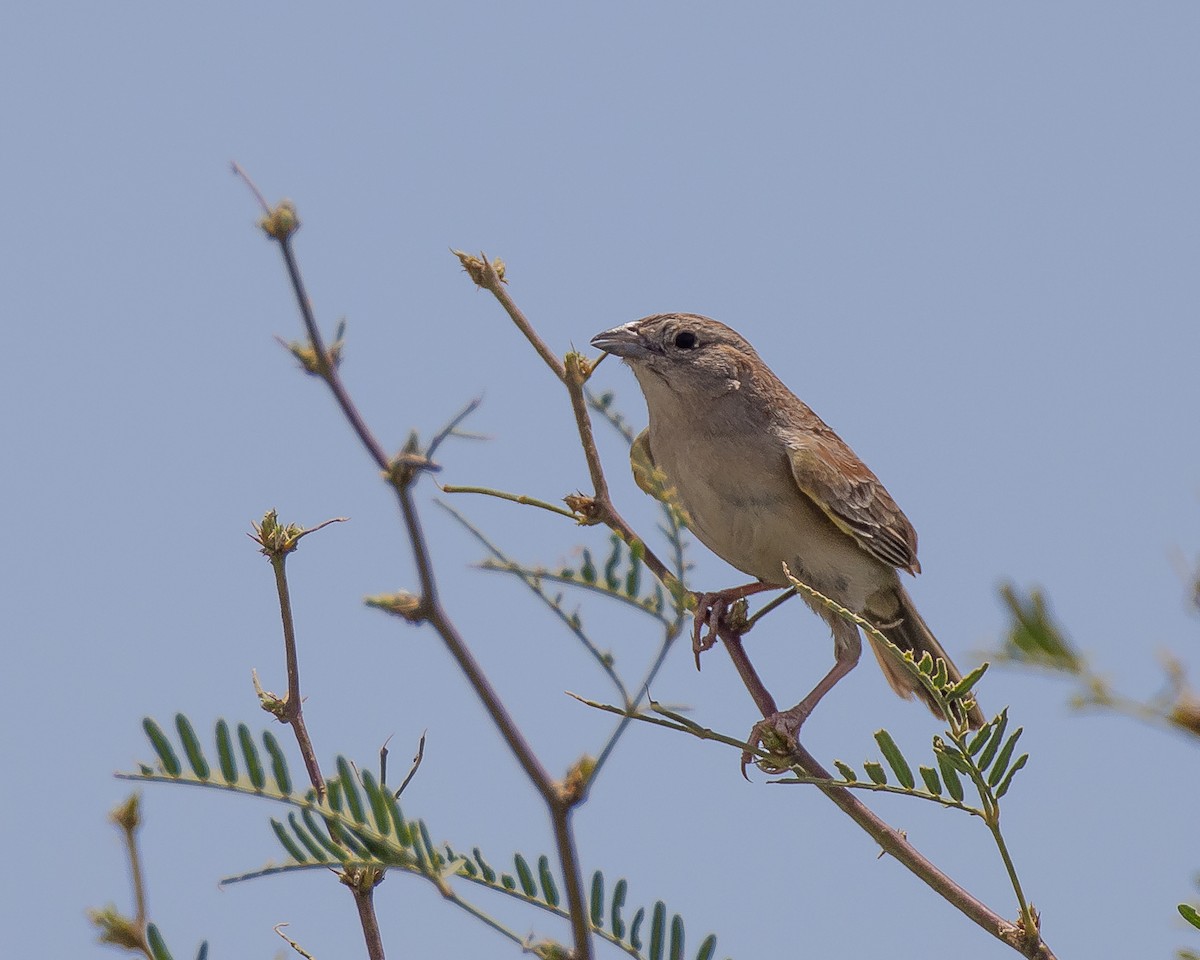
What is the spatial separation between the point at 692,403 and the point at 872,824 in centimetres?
366

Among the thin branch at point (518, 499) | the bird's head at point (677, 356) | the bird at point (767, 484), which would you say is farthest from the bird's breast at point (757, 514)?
the thin branch at point (518, 499)

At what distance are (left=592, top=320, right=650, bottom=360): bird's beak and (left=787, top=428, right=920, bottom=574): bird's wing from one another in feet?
2.75

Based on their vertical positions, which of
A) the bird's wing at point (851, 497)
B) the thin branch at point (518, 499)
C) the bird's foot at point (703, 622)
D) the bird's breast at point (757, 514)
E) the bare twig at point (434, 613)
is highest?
the bird's wing at point (851, 497)

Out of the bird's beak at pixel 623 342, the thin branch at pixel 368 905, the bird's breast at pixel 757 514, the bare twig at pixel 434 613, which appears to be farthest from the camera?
the bird's beak at pixel 623 342

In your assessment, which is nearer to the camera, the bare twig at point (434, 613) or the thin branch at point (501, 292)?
the bare twig at point (434, 613)

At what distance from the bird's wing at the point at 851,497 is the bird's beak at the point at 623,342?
84 cm

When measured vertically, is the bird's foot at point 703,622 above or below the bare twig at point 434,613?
above

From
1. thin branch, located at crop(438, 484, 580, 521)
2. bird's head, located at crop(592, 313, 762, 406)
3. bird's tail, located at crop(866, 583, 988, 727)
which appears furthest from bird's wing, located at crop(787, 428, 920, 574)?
thin branch, located at crop(438, 484, 580, 521)

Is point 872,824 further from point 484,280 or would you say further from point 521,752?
point 521,752

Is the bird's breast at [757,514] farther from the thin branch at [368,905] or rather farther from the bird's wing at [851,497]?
the thin branch at [368,905]

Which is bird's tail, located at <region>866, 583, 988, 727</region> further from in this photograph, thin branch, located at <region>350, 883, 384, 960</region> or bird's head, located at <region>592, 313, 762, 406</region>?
thin branch, located at <region>350, 883, 384, 960</region>

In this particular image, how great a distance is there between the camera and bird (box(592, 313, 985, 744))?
6.39 m

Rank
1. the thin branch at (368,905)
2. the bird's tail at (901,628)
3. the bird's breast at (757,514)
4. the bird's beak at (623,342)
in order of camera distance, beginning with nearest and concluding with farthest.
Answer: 1. the thin branch at (368,905)
2. the bird's breast at (757,514)
3. the bird's beak at (623,342)
4. the bird's tail at (901,628)

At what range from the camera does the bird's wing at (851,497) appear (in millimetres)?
6480
